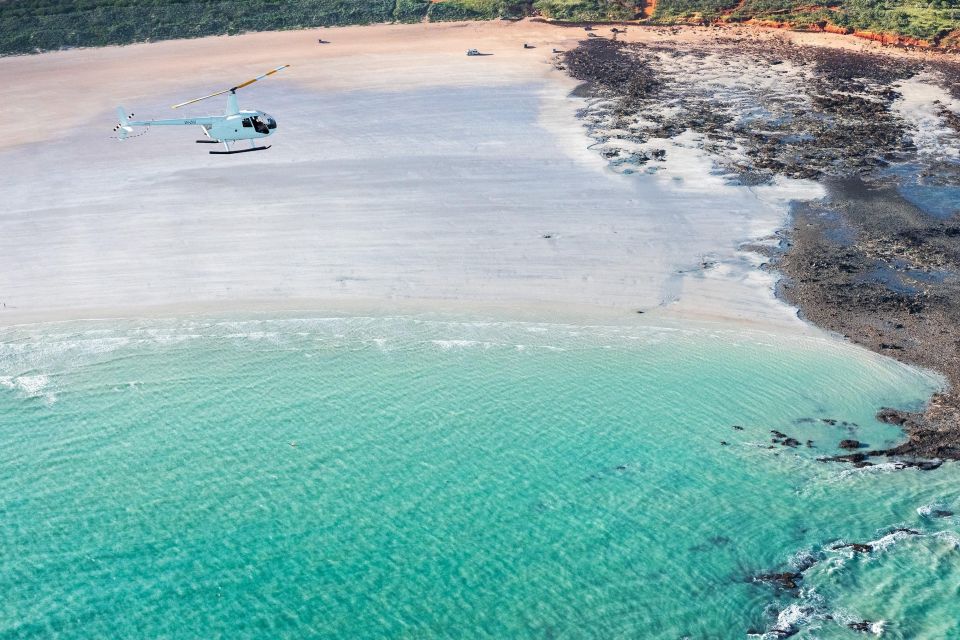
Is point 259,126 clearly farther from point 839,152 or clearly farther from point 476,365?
point 839,152

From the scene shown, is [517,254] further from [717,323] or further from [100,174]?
[100,174]

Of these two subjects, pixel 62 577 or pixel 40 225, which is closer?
pixel 62 577

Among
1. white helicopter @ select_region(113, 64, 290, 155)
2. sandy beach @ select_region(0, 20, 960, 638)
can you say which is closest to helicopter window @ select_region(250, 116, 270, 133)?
white helicopter @ select_region(113, 64, 290, 155)

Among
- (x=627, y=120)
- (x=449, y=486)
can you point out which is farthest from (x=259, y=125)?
(x=449, y=486)

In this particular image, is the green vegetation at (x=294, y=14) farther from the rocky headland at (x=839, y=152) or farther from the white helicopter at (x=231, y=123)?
the white helicopter at (x=231, y=123)

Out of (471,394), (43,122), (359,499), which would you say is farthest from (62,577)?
(43,122)

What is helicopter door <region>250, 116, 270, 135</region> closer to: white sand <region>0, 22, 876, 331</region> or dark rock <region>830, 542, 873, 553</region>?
white sand <region>0, 22, 876, 331</region>
